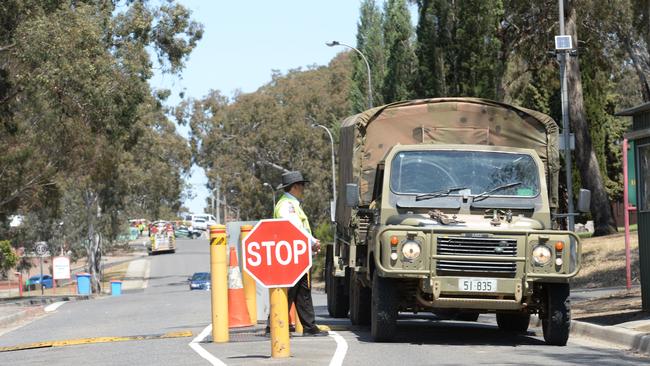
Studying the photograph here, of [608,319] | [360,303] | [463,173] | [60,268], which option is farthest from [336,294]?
[60,268]

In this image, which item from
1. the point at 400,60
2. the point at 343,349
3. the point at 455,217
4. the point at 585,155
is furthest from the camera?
the point at 400,60

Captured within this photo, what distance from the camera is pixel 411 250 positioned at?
13.4m

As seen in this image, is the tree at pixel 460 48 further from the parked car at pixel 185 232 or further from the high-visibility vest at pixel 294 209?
the parked car at pixel 185 232

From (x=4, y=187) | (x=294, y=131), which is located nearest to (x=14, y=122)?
(x=4, y=187)

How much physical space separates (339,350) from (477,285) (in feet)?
5.85

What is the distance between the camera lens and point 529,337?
15.6 metres

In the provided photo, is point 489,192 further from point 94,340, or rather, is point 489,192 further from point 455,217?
point 94,340

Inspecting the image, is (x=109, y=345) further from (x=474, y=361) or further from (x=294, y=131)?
(x=294, y=131)

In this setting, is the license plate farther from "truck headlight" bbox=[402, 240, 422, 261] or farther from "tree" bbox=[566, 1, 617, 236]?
"tree" bbox=[566, 1, 617, 236]

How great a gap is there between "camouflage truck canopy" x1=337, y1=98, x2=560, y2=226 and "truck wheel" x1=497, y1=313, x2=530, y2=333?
1976mm

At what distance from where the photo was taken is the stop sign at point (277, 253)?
11781mm

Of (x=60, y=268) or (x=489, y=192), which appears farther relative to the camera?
(x=60, y=268)

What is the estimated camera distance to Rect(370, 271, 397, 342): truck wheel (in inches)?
538

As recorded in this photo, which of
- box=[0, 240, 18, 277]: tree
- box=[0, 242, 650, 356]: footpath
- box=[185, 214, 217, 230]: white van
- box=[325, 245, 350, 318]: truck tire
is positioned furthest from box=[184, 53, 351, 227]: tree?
box=[325, 245, 350, 318]: truck tire
